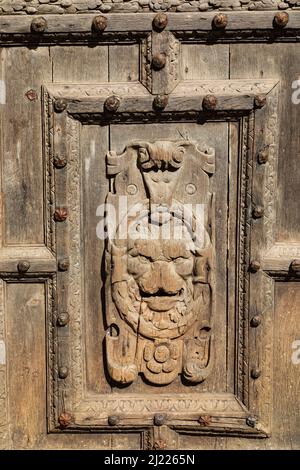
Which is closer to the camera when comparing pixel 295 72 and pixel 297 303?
pixel 295 72

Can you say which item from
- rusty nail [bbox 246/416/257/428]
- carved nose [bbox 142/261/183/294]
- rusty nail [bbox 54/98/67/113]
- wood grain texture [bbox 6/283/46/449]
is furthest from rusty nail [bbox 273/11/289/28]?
rusty nail [bbox 246/416/257/428]

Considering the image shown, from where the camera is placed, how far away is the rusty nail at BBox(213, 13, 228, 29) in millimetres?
1708

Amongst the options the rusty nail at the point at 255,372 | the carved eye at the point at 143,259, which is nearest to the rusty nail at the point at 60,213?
the carved eye at the point at 143,259

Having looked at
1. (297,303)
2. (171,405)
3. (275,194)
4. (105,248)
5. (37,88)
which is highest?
(37,88)

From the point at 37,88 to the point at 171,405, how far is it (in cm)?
Result: 98

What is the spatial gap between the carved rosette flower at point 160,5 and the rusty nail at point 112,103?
0.25 metres

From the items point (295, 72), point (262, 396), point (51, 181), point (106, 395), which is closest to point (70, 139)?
point (51, 181)

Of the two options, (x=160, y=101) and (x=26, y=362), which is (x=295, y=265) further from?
(x=26, y=362)

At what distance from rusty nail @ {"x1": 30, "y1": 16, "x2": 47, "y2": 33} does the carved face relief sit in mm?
378

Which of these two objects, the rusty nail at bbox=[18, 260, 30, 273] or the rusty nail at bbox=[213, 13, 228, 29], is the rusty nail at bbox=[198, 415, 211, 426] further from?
the rusty nail at bbox=[213, 13, 228, 29]

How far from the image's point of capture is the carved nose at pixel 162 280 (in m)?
1.82

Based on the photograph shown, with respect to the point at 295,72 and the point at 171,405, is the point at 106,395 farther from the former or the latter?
the point at 295,72

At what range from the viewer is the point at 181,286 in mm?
1831

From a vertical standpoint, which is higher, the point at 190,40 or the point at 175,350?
the point at 190,40
